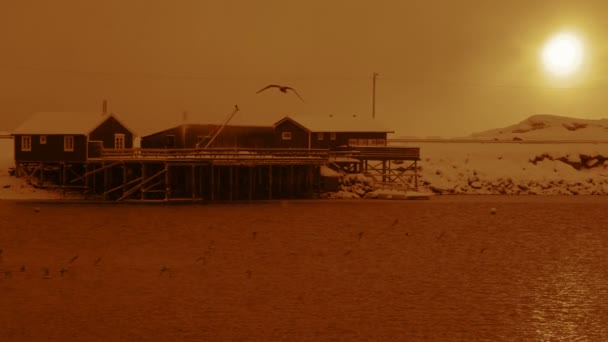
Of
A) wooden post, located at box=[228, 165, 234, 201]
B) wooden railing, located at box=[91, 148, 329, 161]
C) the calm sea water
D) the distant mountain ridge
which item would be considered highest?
the distant mountain ridge

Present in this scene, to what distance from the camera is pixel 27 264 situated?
2762cm

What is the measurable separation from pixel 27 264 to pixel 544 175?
49.2m

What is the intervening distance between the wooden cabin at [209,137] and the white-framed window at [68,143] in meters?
5.99

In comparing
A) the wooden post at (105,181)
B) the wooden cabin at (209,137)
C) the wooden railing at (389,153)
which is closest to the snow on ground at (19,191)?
the wooden post at (105,181)

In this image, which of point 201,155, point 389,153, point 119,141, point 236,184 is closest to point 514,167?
point 389,153

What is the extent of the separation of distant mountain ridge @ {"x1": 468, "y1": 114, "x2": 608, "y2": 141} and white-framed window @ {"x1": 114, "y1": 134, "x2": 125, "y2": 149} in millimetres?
48327

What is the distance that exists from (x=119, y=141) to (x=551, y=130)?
60.4 m

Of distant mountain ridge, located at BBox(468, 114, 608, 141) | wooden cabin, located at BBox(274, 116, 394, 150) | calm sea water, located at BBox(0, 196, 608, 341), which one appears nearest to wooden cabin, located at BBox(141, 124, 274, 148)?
wooden cabin, located at BBox(274, 116, 394, 150)

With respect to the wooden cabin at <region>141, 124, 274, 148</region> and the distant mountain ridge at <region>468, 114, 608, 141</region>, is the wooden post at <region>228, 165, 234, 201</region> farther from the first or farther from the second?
the distant mountain ridge at <region>468, 114, 608, 141</region>

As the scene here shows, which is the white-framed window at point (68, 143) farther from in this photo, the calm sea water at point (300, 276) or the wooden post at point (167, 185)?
the calm sea water at point (300, 276)

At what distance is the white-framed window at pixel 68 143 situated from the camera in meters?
55.3

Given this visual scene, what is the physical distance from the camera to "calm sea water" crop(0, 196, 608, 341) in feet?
63.2

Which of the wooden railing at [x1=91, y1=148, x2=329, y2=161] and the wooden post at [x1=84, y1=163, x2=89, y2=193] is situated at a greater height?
the wooden railing at [x1=91, y1=148, x2=329, y2=161]

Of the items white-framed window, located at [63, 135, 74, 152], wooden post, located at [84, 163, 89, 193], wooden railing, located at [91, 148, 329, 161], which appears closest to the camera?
wooden railing, located at [91, 148, 329, 161]
